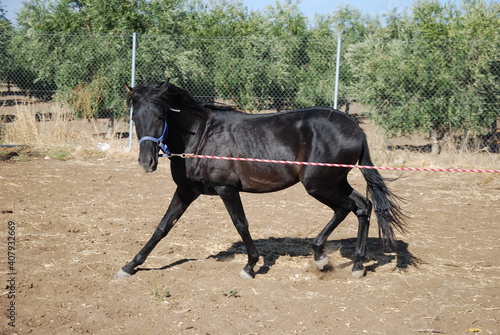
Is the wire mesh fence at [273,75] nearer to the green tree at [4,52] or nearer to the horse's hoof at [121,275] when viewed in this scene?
the green tree at [4,52]

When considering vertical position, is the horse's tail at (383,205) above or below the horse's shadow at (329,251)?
above

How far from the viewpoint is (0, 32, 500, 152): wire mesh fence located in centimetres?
1124

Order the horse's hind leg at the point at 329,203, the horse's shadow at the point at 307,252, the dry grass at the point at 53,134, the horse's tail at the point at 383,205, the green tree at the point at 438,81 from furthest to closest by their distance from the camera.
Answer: the dry grass at the point at 53,134 < the green tree at the point at 438,81 < the horse's shadow at the point at 307,252 < the horse's tail at the point at 383,205 < the horse's hind leg at the point at 329,203

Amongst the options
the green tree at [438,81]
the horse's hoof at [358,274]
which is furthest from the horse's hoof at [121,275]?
the green tree at [438,81]

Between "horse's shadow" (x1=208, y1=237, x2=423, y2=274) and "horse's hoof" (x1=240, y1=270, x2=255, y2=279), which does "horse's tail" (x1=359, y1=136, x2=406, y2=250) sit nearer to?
"horse's shadow" (x1=208, y1=237, x2=423, y2=274)

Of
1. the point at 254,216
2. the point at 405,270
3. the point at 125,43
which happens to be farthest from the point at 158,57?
the point at 405,270

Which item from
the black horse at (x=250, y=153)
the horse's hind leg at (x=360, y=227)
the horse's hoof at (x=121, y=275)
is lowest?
the horse's hoof at (x=121, y=275)

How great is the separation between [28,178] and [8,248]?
12.3ft

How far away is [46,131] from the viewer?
39.8ft

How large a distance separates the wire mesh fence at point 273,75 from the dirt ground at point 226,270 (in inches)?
132

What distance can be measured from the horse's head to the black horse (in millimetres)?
151

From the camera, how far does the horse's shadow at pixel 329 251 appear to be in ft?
18.2

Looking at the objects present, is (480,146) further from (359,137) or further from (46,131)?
(46,131)

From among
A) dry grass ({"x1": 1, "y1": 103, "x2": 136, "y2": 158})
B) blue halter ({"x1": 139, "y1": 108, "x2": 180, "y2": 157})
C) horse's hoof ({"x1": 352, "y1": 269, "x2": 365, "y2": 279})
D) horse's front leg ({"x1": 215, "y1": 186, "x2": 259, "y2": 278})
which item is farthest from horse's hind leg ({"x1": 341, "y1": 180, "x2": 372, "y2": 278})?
dry grass ({"x1": 1, "y1": 103, "x2": 136, "y2": 158})
